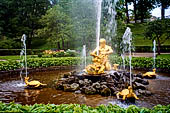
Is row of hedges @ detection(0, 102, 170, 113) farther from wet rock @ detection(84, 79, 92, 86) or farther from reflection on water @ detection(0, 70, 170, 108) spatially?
wet rock @ detection(84, 79, 92, 86)

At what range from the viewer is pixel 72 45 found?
107 ft

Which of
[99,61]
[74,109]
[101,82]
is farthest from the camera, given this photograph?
[99,61]

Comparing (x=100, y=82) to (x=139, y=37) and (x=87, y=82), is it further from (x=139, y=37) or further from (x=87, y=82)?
(x=139, y=37)

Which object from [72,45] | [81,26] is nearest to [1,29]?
[72,45]

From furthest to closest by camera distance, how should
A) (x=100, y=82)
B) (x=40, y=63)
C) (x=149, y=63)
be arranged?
(x=40, y=63)
(x=149, y=63)
(x=100, y=82)

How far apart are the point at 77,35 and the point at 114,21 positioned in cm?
742

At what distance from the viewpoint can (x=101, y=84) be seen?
7.86 m

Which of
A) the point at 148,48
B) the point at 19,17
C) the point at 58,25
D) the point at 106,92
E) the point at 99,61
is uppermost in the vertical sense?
the point at 19,17

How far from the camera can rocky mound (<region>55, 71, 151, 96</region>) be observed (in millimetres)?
7277

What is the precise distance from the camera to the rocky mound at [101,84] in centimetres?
728

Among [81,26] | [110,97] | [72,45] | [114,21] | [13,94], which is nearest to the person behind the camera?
[110,97]

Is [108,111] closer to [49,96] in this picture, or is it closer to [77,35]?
[49,96]

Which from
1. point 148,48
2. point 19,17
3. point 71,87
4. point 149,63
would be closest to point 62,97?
point 71,87

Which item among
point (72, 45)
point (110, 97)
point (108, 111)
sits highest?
point (72, 45)
